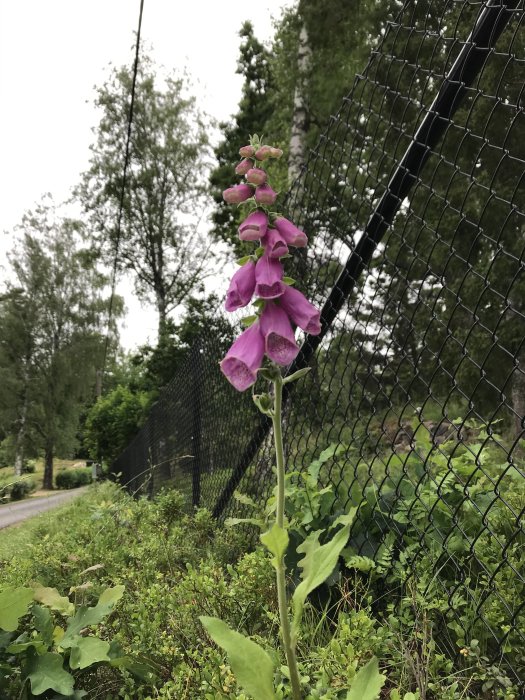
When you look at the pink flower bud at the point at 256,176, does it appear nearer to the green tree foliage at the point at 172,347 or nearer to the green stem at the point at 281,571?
the green stem at the point at 281,571

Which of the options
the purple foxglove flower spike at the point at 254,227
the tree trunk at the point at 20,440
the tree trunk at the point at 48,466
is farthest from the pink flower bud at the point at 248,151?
the tree trunk at the point at 48,466

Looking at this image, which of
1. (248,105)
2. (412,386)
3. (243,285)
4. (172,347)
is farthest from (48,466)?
(243,285)

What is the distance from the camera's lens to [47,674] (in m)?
1.46

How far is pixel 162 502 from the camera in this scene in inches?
147

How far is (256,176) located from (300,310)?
29cm

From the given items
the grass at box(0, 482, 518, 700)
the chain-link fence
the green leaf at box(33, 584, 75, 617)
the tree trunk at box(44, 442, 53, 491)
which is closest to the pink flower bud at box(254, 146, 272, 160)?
the chain-link fence

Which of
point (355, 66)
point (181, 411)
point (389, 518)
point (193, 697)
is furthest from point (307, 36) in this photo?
point (193, 697)

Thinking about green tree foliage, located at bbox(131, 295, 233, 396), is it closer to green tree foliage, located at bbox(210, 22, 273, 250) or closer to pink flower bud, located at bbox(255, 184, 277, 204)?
green tree foliage, located at bbox(210, 22, 273, 250)

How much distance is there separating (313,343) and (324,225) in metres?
0.76

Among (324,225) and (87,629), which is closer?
(87,629)

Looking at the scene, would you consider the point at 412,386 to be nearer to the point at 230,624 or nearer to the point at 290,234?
the point at 230,624

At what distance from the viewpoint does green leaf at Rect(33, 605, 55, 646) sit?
1.64 meters

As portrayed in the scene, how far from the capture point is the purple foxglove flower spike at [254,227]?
1.04m

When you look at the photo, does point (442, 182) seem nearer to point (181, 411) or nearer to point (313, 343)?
point (181, 411)
